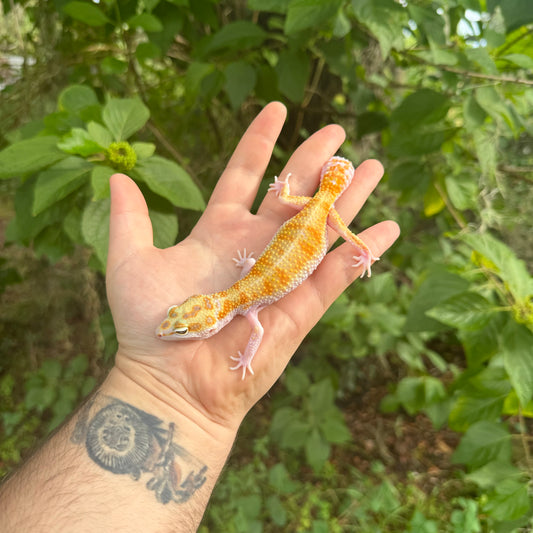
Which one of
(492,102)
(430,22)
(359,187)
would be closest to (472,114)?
(492,102)

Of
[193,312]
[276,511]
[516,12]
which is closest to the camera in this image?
[516,12]

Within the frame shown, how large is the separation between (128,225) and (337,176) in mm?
1631

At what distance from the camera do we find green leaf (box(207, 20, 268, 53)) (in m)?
3.08

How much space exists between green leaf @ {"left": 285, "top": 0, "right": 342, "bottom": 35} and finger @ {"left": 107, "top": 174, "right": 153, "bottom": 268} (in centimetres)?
138

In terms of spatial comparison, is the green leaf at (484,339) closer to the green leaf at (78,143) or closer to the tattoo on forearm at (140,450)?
the tattoo on forearm at (140,450)

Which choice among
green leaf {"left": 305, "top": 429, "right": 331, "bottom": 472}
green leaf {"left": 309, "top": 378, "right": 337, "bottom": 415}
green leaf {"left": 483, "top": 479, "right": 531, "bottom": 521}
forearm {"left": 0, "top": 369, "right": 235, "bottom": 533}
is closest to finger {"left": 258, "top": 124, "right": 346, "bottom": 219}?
forearm {"left": 0, "top": 369, "right": 235, "bottom": 533}

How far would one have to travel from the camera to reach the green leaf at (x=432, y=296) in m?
2.73

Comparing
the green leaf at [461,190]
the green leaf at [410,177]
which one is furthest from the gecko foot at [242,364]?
the green leaf at [461,190]

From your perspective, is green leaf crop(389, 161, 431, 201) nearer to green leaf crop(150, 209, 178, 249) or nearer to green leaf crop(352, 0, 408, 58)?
green leaf crop(352, 0, 408, 58)

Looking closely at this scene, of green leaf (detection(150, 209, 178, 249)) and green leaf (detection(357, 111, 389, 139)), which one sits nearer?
green leaf (detection(150, 209, 178, 249))

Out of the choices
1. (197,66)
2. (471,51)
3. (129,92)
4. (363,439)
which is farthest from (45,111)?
(363,439)

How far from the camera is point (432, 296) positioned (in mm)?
2768

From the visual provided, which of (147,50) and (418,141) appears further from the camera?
(418,141)

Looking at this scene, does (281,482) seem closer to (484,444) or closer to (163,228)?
(484,444)
